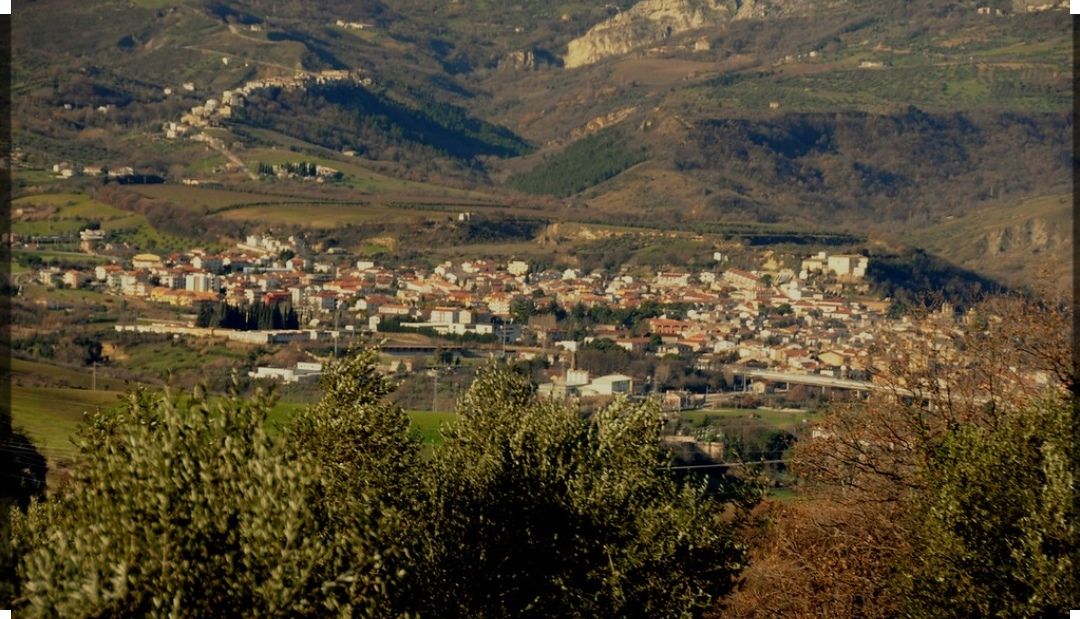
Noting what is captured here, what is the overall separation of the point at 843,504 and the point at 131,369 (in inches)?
1660

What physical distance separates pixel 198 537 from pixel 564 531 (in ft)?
23.7

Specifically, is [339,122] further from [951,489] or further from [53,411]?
[951,489]

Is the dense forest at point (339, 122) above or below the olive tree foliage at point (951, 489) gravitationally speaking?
above

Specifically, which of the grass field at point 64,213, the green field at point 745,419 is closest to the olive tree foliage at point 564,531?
the green field at point 745,419

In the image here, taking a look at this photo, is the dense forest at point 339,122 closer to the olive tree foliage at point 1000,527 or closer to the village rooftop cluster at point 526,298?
the village rooftop cluster at point 526,298

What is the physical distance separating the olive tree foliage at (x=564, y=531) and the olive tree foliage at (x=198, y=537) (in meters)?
3.32

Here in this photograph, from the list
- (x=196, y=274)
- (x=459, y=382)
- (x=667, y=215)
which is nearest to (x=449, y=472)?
(x=459, y=382)

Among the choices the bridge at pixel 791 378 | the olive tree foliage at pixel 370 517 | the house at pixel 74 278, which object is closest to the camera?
the olive tree foliage at pixel 370 517

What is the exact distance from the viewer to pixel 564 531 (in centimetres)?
2206

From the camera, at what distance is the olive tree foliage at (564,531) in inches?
821

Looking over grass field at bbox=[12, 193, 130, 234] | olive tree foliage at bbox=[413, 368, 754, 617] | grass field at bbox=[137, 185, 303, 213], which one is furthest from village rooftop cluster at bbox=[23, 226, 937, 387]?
→ olive tree foliage at bbox=[413, 368, 754, 617]

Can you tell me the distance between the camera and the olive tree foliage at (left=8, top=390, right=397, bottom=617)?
15.1 m

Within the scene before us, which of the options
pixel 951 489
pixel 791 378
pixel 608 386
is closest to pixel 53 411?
pixel 951 489

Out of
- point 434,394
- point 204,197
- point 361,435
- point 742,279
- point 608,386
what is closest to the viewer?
point 361,435
